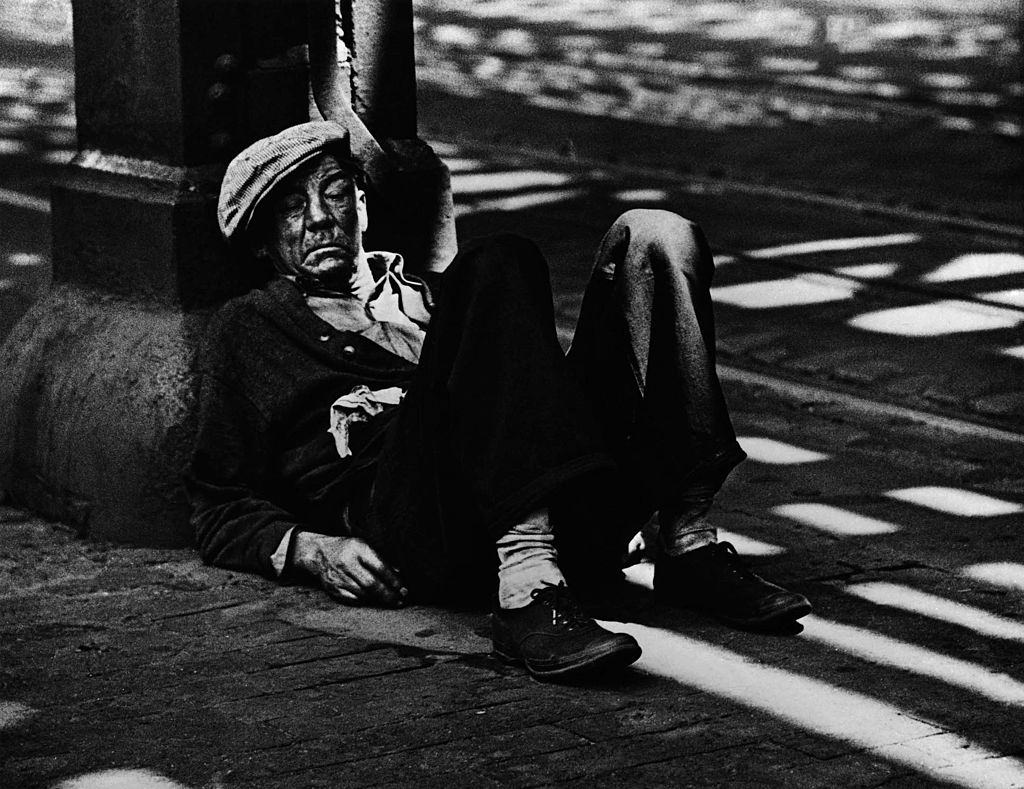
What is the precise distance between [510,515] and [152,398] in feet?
4.09

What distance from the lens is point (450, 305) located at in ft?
13.4

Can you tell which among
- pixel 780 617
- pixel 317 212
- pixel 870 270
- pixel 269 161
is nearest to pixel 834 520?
pixel 780 617

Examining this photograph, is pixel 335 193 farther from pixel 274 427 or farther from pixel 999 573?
pixel 999 573

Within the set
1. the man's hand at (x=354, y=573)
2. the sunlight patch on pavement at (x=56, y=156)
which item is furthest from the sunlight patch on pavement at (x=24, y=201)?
the man's hand at (x=354, y=573)

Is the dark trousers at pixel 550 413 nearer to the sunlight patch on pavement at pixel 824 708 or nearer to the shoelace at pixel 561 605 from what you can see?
the shoelace at pixel 561 605

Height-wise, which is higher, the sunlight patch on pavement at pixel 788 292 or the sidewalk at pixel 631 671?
the sidewalk at pixel 631 671

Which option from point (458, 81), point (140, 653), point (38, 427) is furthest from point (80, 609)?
point (458, 81)

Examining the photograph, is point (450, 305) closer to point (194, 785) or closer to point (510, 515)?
point (510, 515)

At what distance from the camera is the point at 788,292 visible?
324 inches

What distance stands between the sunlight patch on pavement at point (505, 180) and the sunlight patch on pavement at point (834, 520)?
5399mm

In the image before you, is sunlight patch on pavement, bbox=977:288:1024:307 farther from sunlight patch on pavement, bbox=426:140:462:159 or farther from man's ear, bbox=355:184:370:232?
sunlight patch on pavement, bbox=426:140:462:159

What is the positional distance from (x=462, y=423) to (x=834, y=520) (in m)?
1.47

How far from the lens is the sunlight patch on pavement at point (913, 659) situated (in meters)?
3.91

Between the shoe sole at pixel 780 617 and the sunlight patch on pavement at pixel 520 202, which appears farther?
the sunlight patch on pavement at pixel 520 202
